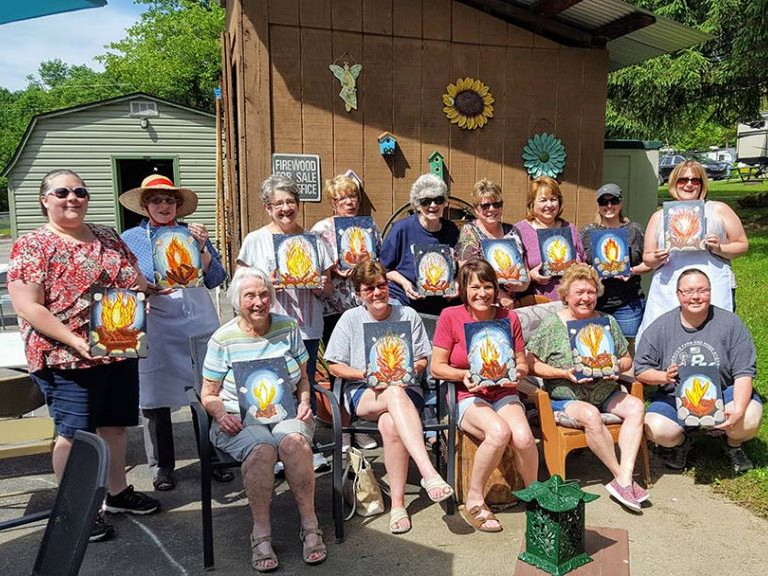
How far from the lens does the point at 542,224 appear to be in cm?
409

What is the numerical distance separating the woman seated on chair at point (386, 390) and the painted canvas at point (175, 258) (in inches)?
32.9

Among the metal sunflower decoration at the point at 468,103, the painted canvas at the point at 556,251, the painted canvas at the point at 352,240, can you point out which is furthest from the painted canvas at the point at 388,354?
the metal sunflower decoration at the point at 468,103

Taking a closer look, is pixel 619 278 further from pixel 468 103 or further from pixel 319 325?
pixel 468 103

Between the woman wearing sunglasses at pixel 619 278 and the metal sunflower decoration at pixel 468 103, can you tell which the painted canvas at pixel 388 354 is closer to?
the woman wearing sunglasses at pixel 619 278

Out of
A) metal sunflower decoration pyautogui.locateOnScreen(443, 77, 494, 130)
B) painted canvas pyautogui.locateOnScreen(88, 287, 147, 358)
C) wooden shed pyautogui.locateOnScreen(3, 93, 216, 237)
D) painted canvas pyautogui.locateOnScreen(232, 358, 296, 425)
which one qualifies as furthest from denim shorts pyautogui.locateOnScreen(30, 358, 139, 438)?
wooden shed pyautogui.locateOnScreen(3, 93, 216, 237)

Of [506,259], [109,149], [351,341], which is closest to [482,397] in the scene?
[351,341]

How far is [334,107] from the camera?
511 cm

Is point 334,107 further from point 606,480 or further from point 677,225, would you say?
point 606,480

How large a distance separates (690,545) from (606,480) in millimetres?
731

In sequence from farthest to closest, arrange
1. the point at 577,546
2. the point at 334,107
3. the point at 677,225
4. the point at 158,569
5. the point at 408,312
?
1. the point at 334,107
2. the point at 677,225
3. the point at 408,312
4. the point at 158,569
5. the point at 577,546

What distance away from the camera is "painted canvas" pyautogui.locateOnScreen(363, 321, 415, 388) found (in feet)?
10.9

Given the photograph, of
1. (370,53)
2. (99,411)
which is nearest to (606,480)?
(99,411)

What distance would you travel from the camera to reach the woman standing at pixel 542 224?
399 centimetres

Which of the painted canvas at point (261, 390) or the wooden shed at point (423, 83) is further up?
the wooden shed at point (423, 83)
